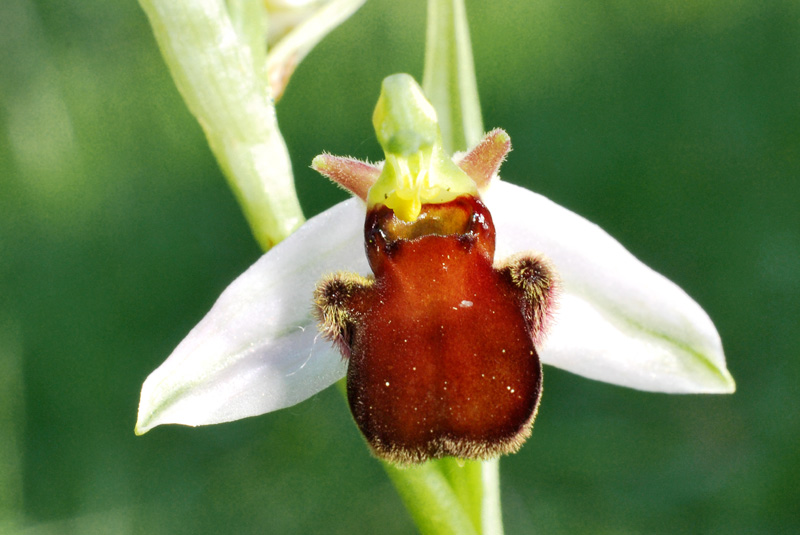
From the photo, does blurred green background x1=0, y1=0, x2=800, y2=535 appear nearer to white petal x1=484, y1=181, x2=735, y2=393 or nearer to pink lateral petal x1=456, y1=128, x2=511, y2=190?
white petal x1=484, y1=181, x2=735, y2=393

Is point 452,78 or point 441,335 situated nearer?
point 441,335

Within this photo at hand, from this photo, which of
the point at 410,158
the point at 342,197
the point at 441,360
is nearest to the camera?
the point at 441,360

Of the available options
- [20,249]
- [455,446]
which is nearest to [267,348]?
[455,446]

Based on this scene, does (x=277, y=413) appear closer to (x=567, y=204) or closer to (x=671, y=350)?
(x=567, y=204)

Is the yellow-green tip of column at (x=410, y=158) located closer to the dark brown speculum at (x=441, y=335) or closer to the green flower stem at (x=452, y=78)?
the dark brown speculum at (x=441, y=335)

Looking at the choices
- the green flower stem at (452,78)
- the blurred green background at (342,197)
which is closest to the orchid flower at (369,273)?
the green flower stem at (452,78)

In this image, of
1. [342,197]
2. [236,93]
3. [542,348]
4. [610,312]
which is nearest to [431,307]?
[542,348]

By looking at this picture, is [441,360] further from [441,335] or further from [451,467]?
[451,467]
